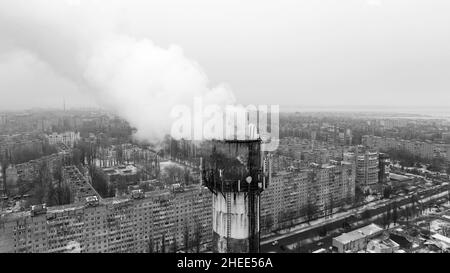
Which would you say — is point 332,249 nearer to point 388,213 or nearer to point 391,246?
point 391,246

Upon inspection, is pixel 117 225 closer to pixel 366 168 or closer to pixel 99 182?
pixel 99 182

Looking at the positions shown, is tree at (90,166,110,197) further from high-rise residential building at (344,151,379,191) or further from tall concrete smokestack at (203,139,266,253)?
tall concrete smokestack at (203,139,266,253)

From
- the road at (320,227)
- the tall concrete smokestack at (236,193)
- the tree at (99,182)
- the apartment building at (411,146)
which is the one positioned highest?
the tall concrete smokestack at (236,193)

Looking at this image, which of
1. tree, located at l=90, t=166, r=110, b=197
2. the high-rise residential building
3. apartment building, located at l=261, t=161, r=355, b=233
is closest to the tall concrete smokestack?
apartment building, located at l=261, t=161, r=355, b=233

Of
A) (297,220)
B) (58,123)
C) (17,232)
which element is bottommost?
(297,220)

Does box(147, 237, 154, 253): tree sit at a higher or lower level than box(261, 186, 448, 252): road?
higher

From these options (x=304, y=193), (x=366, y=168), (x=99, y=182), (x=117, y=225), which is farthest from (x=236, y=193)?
(x=366, y=168)

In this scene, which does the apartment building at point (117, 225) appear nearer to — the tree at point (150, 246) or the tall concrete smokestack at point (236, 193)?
the tree at point (150, 246)

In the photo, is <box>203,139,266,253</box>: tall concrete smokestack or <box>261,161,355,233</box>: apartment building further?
<box>261,161,355,233</box>: apartment building

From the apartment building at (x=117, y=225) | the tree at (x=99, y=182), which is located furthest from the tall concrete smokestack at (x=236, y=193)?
the tree at (x=99, y=182)

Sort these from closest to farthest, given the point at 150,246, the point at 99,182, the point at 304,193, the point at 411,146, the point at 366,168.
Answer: the point at 150,246 < the point at 304,193 < the point at 99,182 < the point at 366,168 < the point at 411,146
